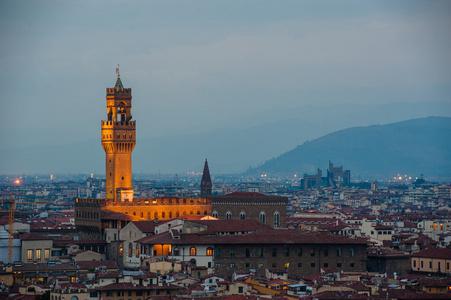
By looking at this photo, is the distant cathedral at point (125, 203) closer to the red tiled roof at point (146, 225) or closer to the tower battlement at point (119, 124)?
the tower battlement at point (119, 124)

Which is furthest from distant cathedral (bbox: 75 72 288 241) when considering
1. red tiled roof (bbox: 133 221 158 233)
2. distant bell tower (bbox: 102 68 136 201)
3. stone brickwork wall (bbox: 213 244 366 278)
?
stone brickwork wall (bbox: 213 244 366 278)

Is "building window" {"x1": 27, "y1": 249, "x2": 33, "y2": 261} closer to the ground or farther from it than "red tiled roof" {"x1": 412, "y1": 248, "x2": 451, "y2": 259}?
closer to the ground

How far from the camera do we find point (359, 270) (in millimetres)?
77250

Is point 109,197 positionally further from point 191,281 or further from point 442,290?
point 442,290

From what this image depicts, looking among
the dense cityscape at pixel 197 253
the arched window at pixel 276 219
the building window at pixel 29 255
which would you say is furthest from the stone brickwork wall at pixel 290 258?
the arched window at pixel 276 219

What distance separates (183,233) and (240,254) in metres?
5.21

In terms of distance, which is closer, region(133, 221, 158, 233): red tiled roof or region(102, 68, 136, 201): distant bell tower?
region(133, 221, 158, 233): red tiled roof

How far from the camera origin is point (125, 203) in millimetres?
94562

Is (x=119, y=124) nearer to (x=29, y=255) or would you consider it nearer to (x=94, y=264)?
(x=29, y=255)

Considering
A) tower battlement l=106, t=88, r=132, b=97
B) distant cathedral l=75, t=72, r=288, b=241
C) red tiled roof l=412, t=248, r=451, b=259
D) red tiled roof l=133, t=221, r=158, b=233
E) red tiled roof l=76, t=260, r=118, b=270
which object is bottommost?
red tiled roof l=76, t=260, r=118, b=270

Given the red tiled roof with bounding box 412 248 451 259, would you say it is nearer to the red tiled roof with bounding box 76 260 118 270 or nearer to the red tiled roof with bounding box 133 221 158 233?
the red tiled roof with bounding box 133 221 158 233

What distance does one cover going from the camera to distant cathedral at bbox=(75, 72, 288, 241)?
93025mm

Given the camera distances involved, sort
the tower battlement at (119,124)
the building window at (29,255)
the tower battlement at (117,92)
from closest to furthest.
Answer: the building window at (29,255) → the tower battlement at (119,124) → the tower battlement at (117,92)

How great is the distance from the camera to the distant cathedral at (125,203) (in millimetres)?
93025
